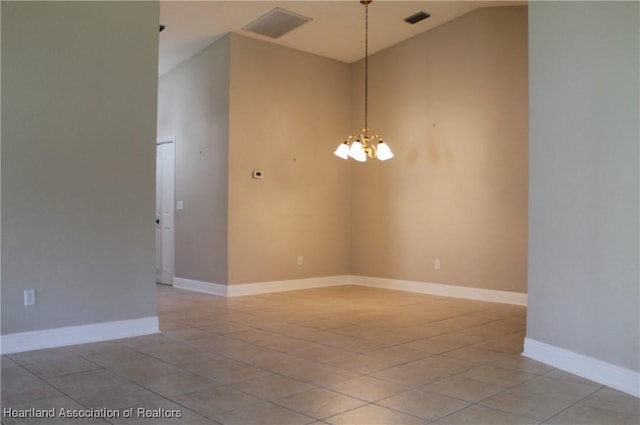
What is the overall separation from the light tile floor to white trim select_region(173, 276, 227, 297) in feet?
4.63

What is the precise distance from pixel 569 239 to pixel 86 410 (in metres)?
2.82

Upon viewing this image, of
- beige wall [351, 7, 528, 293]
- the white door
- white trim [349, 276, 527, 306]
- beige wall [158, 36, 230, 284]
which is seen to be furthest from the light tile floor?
the white door

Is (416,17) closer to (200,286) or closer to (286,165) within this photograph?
(286,165)

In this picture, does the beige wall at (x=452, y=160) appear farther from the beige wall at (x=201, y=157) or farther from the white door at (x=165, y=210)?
the white door at (x=165, y=210)

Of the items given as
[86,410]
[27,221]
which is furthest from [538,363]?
[27,221]

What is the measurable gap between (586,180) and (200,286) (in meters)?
4.86

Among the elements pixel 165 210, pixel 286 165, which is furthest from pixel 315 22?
pixel 165 210

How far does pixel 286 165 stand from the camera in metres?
6.56

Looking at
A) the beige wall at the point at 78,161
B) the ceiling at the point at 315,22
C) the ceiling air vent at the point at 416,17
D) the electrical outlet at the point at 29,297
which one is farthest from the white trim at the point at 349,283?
the ceiling air vent at the point at 416,17

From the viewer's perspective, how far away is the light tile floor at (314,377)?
231cm

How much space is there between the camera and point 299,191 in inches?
264

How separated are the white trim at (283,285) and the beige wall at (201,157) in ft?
0.67

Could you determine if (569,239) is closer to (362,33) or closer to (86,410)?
(86,410)

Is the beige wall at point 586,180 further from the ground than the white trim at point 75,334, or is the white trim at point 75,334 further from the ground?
the beige wall at point 586,180
